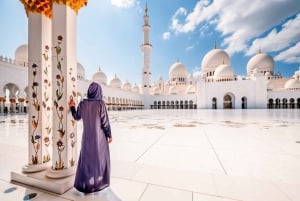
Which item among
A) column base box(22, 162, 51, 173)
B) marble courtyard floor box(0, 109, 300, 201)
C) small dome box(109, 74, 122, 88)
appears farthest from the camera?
small dome box(109, 74, 122, 88)

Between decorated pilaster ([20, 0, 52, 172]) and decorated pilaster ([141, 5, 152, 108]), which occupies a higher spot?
decorated pilaster ([141, 5, 152, 108])

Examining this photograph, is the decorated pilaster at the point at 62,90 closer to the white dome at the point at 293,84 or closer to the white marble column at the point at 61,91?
the white marble column at the point at 61,91

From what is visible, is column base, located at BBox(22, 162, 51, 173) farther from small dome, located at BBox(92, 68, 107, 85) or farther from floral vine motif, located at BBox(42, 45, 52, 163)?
small dome, located at BBox(92, 68, 107, 85)

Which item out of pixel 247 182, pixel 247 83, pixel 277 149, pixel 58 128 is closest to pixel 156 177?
pixel 247 182

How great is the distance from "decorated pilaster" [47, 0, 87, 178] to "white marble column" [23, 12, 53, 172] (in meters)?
0.28

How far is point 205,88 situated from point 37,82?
25.3 metres

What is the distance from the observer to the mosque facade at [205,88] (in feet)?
51.8

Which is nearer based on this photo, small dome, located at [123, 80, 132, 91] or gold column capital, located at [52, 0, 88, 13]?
gold column capital, located at [52, 0, 88, 13]

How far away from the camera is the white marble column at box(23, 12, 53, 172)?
1.67 meters

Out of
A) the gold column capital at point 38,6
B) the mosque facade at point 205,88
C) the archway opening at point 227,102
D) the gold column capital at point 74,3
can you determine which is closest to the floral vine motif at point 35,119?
the gold column capital at point 38,6

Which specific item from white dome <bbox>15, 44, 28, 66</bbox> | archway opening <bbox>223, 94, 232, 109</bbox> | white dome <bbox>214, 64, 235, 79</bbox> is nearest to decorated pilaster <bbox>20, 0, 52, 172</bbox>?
white dome <bbox>15, 44, 28, 66</bbox>

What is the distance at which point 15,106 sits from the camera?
1486 centimetres

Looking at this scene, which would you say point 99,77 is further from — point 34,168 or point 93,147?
point 93,147

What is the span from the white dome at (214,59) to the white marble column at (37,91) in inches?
1258
